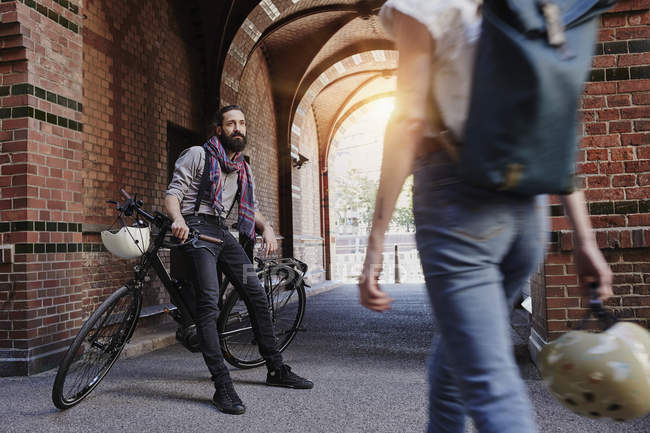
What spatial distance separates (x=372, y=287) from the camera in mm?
1299

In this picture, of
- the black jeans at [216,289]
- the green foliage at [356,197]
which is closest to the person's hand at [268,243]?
the black jeans at [216,289]

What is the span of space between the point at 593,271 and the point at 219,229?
2.76 m

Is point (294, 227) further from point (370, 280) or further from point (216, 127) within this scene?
point (370, 280)

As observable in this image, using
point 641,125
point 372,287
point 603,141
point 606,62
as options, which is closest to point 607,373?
point 372,287

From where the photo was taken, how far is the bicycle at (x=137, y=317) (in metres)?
3.43

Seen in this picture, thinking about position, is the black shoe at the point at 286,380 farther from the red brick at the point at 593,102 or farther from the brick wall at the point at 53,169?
the red brick at the point at 593,102

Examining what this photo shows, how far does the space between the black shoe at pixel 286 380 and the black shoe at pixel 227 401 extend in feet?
1.72

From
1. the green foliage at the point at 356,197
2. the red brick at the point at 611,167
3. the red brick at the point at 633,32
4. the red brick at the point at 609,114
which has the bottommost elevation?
the red brick at the point at 611,167

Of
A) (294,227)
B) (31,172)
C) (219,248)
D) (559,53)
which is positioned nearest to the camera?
(559,53)

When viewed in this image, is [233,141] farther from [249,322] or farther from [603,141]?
[603,141]

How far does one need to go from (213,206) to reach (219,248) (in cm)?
30

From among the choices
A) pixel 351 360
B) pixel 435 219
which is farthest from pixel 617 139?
pixel 435 219

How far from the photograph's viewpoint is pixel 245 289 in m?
3.82

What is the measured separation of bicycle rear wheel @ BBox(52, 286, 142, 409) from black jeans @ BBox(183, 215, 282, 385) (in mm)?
500
